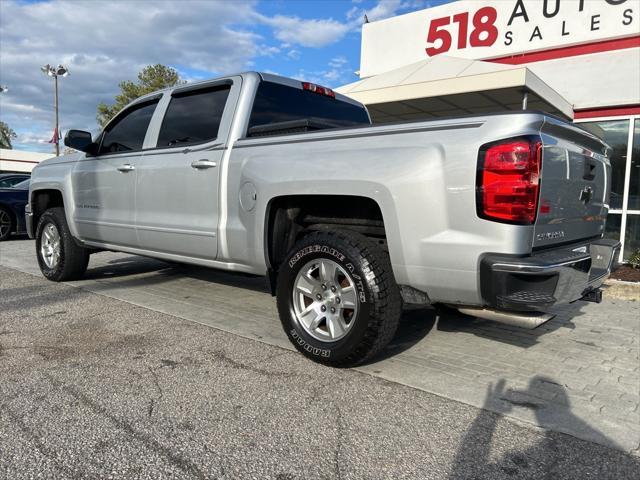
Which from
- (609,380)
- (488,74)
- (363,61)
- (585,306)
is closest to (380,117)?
(363,61)

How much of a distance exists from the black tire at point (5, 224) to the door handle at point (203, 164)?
909cm

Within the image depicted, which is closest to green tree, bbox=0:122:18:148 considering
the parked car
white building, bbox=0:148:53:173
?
white building, bbox=0:148:53:173

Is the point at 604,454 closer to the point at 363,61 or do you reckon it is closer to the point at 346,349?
the point at 346,349

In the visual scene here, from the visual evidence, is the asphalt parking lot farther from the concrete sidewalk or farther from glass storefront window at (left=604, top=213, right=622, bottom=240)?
glass storefront window at (left=604, top=213, right=622, bottom=240)

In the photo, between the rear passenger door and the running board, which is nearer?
the running board

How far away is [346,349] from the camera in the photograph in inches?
125

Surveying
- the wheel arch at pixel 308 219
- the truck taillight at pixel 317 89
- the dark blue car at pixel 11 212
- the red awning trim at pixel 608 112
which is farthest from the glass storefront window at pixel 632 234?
the dark blue car at pixel 11 212

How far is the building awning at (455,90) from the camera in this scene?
8000mm

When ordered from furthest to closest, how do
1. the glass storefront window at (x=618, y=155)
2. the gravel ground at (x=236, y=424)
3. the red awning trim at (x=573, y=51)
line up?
the red awning trim at (x=573, y=51), the glass storefront window at (x=618, y=155), the gravel ground at (x=236, y=424)

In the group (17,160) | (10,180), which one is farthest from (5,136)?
(10,180)

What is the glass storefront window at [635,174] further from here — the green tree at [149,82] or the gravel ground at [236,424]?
the green tree at [149,82]

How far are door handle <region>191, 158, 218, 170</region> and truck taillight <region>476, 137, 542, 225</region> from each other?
7.24 ft

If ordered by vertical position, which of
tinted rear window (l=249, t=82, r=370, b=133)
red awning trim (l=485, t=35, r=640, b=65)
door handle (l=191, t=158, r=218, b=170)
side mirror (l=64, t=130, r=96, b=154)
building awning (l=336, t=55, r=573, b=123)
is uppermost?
red awning trim (l=485, t=35, r=640, b=65)

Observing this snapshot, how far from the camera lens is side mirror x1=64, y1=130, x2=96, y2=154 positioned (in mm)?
5164
